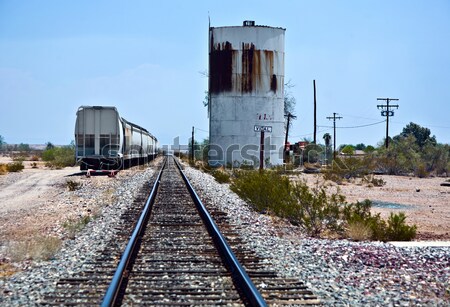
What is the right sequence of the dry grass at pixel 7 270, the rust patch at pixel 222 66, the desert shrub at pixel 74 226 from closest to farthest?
the dry grass at pixel 7 270 → the desert shrub at pixel 74 226 → the rust patch at pixel 222 66

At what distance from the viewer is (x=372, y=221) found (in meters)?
12.5

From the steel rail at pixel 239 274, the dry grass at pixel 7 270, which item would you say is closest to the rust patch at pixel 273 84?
the steel rail at pixel 239 274

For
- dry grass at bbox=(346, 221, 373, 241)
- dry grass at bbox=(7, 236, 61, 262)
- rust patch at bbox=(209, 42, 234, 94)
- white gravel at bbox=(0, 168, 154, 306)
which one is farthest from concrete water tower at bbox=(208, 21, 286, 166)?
dry grass at bbox=(7, 236, 61, 262)

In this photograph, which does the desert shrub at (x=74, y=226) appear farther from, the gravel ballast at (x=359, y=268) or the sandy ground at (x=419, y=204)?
the sandy ground at (x=419, y=204)

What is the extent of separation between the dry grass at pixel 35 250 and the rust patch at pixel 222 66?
3214 centimetres

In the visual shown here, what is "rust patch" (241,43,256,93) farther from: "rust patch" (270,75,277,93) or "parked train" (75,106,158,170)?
"parked train" (75,106,158,170)

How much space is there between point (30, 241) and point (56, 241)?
31.5 inches

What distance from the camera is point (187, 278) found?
7680 millimetres

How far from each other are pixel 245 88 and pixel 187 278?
34485mm

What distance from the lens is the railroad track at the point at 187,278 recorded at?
6668mm

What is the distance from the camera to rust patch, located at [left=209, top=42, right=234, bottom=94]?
41.5 metres

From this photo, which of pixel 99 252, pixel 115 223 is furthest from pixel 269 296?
pixel 115 223

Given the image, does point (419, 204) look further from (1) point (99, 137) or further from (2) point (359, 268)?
(1) point (99, 137)

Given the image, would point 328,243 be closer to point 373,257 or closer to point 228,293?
point 373,257
